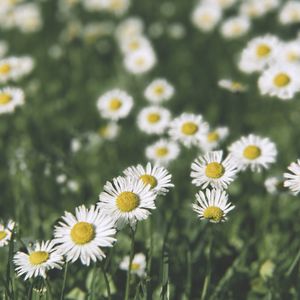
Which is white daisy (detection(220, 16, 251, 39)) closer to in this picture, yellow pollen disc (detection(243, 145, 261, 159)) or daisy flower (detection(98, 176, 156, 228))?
yellow pollen disc (detection(243, 145, 261, 159))

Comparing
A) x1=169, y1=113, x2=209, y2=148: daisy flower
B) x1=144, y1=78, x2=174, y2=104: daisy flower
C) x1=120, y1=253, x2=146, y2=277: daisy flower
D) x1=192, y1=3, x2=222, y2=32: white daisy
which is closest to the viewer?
x1=120, y1=253, x2=146, y2=277: daisy flower

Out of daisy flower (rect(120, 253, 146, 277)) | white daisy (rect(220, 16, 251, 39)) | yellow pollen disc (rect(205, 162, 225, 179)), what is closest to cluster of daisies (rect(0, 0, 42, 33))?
white daisy (rect(220, 16, 251, 39))

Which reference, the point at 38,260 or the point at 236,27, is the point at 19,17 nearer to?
the point at 236,27

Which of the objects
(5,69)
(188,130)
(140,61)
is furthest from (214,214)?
(140,61)

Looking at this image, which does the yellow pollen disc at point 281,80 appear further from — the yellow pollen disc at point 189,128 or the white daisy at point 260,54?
the yellow pollen disc at point 189,128

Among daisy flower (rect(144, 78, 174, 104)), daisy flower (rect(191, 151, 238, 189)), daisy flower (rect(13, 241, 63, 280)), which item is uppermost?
daisy flower (rect(144, 78, 174, 104))

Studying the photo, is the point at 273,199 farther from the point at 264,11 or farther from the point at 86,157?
the point at 264,11

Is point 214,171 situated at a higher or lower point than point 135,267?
higher

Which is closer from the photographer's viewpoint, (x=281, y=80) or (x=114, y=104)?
(x=281, y=80)
